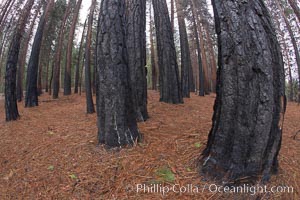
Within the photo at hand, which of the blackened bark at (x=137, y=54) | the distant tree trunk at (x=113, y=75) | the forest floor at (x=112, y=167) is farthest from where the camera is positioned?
the blackened bark at (x=137, y=54)

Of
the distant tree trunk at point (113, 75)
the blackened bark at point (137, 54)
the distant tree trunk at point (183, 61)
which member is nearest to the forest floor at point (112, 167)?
the distant tree trunk at point (113, 75)

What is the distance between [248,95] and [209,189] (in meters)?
1.11

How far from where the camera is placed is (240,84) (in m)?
2.29

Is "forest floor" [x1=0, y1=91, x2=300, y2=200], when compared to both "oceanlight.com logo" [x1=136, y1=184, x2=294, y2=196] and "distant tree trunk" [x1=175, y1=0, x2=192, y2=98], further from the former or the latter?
"distant tree trunk" [x1=175, y1=0, x2=192, y2=98]

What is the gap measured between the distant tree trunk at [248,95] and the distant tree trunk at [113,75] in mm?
1505

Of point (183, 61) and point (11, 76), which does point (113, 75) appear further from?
point (183, 61)

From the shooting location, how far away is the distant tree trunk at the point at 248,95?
2229mm

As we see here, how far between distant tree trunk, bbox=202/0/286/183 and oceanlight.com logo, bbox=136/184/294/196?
0.09 meters

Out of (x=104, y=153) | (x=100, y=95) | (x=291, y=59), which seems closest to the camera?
(x=104, y=153)

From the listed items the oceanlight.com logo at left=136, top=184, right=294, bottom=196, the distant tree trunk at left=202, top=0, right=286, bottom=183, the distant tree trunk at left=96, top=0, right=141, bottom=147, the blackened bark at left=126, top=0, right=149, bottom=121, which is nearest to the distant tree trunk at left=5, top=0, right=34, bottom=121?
the blackened bark at left=126, top=0, right=149, bottom=121

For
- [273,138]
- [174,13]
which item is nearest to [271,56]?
[273,138]

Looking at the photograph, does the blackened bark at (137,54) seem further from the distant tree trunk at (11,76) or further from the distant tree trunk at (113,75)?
the distant tree trunk at (11,76)

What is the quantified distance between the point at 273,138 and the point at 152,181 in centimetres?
145

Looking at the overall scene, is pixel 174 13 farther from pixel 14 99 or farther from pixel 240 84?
pixel 240 84
